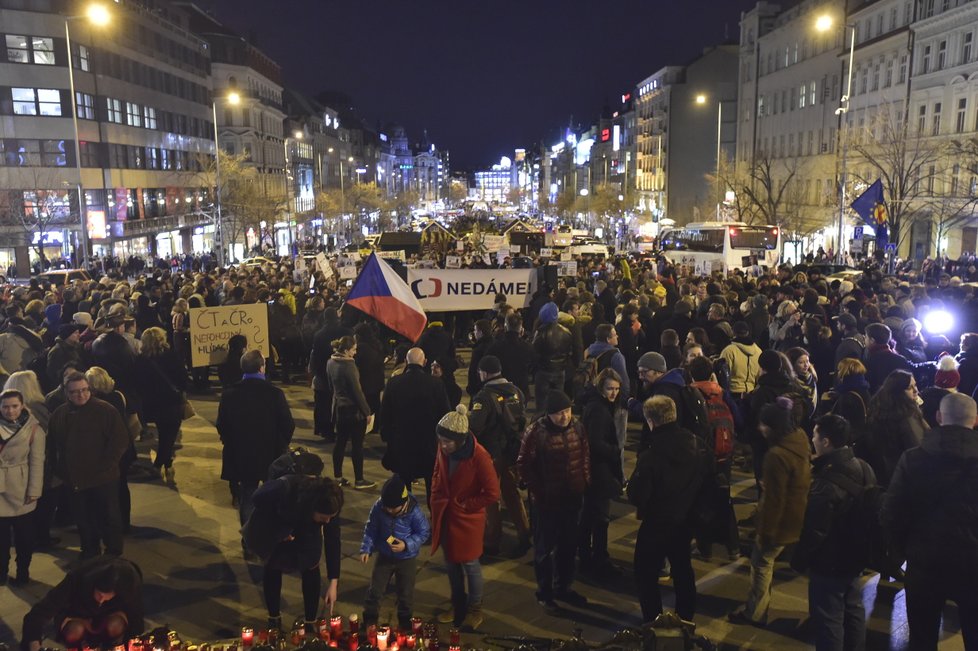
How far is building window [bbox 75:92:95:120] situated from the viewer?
146 feet

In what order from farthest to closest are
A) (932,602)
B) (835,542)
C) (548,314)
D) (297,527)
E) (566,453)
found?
(548,314) < (566,453) < (297,527) < (835,542) < (932,602)

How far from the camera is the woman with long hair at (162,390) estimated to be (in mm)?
9391

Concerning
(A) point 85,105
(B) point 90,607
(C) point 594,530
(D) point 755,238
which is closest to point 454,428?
(C) point 594,530

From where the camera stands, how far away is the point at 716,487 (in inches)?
231

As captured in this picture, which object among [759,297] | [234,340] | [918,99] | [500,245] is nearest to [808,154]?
[918,99]

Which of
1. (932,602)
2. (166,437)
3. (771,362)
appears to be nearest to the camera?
(932,602)

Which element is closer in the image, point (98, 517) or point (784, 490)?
point (784, 490)

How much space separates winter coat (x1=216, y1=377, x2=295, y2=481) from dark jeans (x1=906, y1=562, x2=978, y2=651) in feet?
16.2

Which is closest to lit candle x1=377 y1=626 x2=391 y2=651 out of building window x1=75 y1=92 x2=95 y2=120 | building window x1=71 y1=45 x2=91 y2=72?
building window x1=75 y1=92 x2=95 y2=120

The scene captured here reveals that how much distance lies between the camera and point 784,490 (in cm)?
588

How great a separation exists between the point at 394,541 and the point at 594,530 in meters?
2.13

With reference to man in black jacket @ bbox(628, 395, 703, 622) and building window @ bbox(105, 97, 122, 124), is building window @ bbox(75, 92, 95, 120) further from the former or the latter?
man in black jacket @ bbox(628, 395, 703, 622)

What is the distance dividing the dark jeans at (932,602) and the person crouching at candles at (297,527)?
3607mm

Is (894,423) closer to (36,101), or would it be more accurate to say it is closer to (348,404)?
(348,404)
